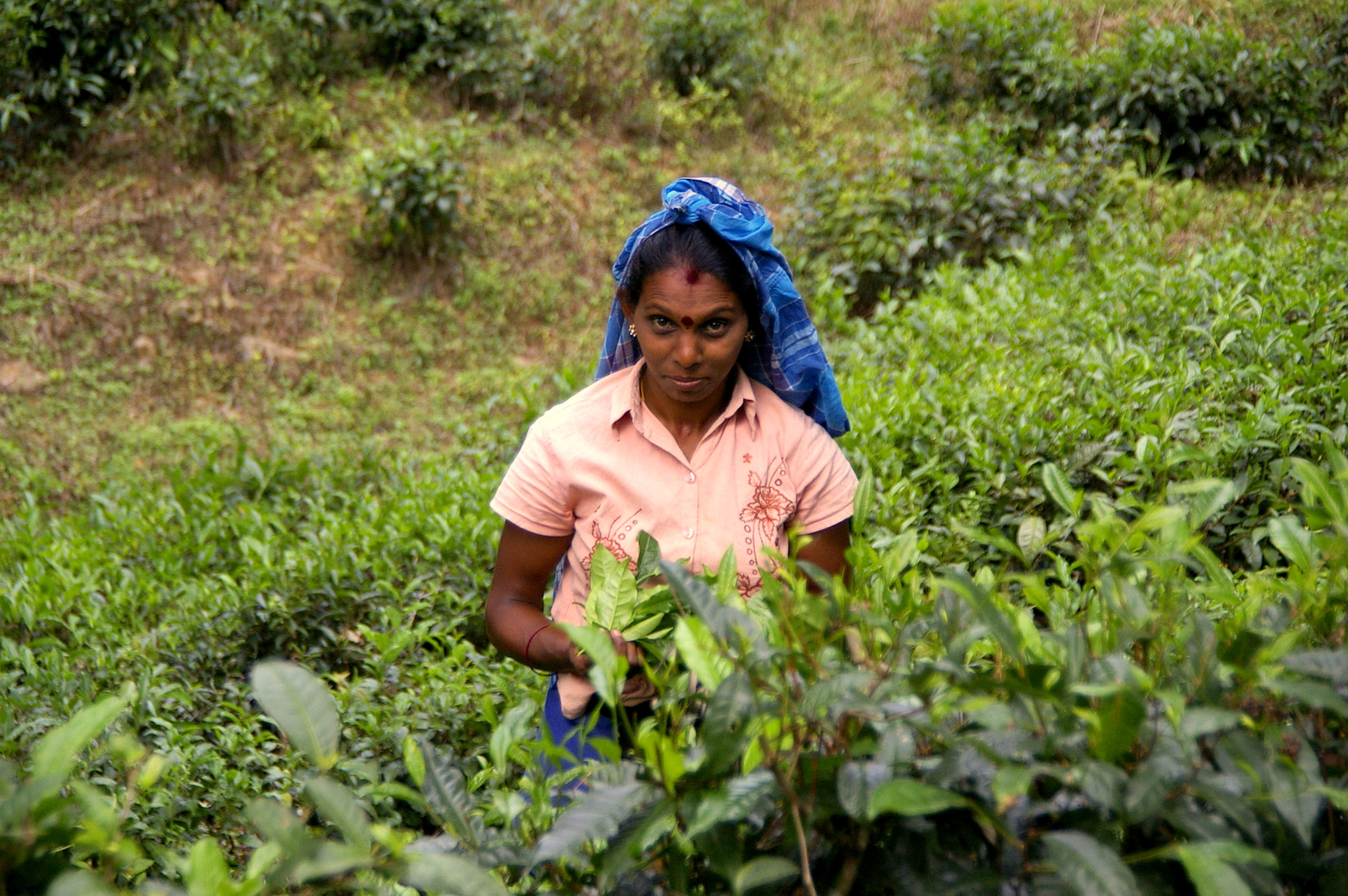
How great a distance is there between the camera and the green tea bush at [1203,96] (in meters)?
5.82

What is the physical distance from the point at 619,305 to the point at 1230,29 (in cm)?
545

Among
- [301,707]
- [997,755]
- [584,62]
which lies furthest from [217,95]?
[997,755]

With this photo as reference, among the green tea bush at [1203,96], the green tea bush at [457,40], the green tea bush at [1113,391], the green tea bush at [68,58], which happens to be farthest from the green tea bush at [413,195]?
the green tea bush at [1203,96]

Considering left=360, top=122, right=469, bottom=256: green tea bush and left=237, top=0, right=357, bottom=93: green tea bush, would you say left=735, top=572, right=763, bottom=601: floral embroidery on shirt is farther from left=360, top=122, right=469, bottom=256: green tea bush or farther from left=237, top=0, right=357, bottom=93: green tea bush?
left=237, top=0, right=357, bottom=93: green tea bush

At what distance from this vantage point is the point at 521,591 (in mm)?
2225

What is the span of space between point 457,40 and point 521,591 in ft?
20.2

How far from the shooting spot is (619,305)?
227 centimetres

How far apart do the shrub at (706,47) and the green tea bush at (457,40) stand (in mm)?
986

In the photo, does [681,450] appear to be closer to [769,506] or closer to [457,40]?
[769,506]

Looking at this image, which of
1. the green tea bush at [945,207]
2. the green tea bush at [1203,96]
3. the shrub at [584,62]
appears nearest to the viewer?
the green tea bush at [945,207]

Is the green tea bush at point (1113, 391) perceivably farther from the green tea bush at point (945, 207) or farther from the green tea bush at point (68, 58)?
the green tea bush at point (68, 58)

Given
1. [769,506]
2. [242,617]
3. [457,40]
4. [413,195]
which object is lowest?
[242,617]

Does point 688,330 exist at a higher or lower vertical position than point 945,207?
higher

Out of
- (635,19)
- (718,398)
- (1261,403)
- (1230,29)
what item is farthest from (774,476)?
(635,19)
